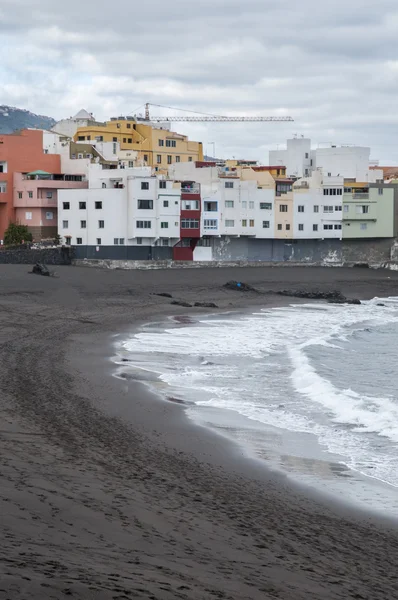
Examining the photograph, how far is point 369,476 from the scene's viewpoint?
12016 mm

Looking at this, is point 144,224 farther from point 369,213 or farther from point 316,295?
point 369,213

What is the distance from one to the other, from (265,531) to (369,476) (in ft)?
11.5

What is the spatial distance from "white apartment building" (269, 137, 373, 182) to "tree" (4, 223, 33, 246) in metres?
31.6

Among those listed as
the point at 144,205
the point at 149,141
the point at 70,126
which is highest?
the point at 70,126

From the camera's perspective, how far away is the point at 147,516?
8938mm

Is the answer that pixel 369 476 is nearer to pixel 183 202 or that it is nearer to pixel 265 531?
pixel 265 531

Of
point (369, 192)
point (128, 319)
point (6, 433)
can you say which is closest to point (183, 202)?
point (369, 192)

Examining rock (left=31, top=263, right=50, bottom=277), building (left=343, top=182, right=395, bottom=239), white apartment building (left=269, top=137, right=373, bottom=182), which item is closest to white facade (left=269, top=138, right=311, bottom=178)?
white apartment building (left=269, top=137, right=373, bottom=182)

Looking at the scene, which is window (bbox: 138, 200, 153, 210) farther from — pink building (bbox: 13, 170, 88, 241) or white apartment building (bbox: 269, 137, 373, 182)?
white apartment building (bbox: 269, 137, 373, 182)

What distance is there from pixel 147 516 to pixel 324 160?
83.9m

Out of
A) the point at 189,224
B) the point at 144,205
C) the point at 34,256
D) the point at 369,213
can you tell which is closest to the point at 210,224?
the point at 189,224

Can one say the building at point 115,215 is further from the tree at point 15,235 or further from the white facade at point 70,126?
the white facade at point 70,126

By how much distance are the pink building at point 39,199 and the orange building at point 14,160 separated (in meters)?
0.54

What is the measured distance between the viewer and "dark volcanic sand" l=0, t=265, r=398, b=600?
6.97 meters
